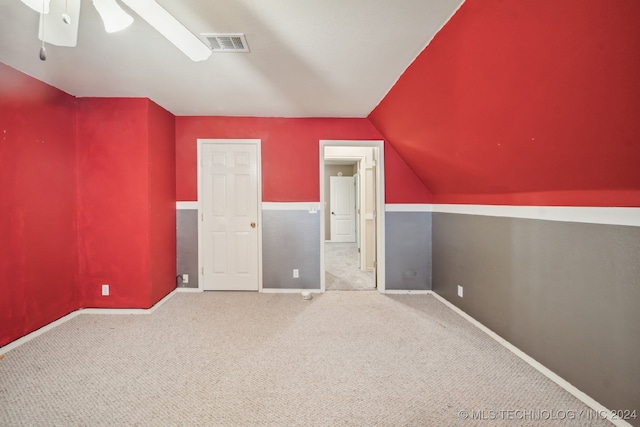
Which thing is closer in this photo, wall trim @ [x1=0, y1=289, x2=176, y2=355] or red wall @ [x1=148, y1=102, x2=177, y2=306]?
wall trim @ [x1=0, y1=289, x2=176, y2=355]

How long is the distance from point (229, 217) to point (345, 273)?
88.3 inches

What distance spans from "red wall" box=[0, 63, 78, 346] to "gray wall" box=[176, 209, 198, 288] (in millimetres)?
1065

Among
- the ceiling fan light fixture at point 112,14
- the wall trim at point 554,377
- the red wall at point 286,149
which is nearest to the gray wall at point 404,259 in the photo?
the red wall at point 286,149

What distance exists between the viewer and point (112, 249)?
2.95 m

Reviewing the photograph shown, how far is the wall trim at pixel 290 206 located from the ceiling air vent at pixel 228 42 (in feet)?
6.54

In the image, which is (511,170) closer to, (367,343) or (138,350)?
(367,343)

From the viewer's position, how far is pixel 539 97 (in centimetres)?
139

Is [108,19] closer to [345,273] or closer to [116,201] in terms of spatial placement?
[116,201]

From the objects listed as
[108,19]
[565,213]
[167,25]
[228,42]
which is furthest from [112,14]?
[565,213]

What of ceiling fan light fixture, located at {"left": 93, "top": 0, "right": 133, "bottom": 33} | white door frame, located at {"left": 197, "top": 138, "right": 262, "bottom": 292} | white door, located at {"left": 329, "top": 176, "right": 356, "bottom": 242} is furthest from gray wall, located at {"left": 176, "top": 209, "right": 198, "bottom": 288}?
white door, located at {"left": 329, "top": 176, "right": 356, "bottom": 242}

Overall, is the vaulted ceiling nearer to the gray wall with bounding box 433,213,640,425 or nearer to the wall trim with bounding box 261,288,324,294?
the gray wall with bounding box 433,213,640,425

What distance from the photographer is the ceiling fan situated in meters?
1.16

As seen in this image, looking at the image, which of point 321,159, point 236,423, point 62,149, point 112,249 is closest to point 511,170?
point 321,159

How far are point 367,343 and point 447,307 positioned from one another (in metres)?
1.35
